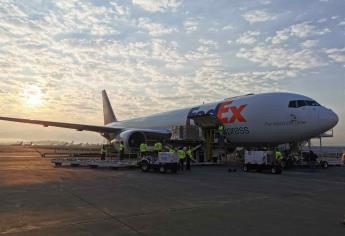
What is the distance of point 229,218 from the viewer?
24.2 ft

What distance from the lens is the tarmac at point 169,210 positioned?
6.43 metres

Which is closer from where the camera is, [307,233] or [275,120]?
[307,233]

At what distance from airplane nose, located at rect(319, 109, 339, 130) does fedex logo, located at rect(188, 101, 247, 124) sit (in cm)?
485

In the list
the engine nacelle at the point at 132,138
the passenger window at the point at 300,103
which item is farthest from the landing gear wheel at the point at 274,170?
the engine nacelle at the point at 132,138

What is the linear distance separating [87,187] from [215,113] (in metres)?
15.4

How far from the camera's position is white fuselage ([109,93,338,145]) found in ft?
68.8

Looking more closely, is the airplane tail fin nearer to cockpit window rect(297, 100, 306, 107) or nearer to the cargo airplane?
the cargo airplane

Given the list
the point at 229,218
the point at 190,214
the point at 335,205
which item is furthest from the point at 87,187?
the point at 335,205

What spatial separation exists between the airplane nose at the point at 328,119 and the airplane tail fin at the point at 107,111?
95.7 ft

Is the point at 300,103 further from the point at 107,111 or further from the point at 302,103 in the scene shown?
the point at 107,111

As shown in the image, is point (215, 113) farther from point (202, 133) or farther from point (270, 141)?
point (270, 141)

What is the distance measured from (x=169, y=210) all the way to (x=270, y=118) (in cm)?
1564

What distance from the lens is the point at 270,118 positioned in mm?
22516

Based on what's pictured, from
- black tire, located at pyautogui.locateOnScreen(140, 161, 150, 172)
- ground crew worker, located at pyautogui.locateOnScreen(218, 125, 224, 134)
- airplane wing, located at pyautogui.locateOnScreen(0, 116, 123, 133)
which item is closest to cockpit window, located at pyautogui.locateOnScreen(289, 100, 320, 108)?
ground crew worker, located at pyautogui.locateOnScreen(218, 125, 224, 134)
